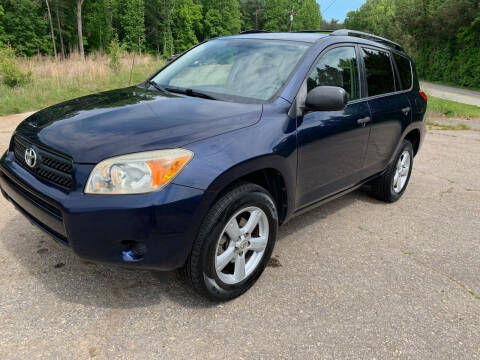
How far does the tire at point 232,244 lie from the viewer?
7.82ft

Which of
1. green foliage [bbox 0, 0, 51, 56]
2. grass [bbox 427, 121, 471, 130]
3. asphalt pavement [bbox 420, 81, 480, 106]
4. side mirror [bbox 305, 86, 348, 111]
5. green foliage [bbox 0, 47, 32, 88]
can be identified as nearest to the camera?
side mirror [bbox 305, 86, 348, 111]

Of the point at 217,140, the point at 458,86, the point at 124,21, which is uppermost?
the point at 124,21

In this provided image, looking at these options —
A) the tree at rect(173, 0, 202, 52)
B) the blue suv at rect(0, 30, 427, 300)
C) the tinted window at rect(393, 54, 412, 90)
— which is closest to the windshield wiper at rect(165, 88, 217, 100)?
the blue suv at rect(0, 30, 427, 300)

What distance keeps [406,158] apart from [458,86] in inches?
1290

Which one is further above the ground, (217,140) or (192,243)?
(217,140)

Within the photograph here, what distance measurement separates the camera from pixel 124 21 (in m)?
55.0

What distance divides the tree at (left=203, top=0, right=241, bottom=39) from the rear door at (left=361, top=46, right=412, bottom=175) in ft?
235

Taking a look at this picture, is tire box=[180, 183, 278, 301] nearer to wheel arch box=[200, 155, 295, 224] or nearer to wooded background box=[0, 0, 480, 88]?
wheel arch box=[200, 155, 295, 224]

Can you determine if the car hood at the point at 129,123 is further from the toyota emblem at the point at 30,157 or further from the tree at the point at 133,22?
the tree at the point at 133,22

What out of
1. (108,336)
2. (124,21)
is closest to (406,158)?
(108,336)

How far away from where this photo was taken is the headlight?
214 cm

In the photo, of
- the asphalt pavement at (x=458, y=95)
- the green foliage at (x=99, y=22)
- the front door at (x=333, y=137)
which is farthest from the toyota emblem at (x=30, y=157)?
the green foliage at (x=99, y=22)

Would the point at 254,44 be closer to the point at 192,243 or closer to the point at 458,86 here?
the point at 192,243

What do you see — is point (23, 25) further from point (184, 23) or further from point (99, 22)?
point (184, 23)
